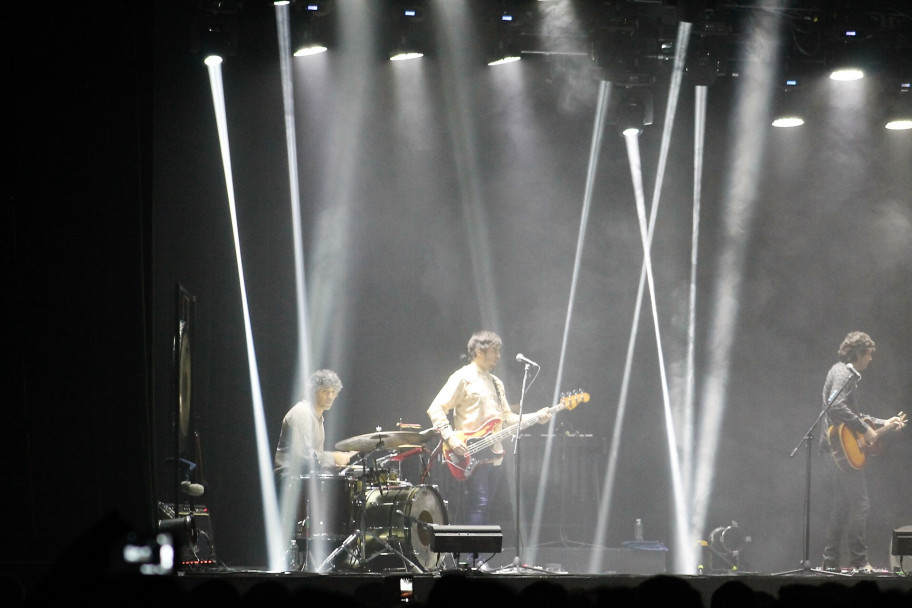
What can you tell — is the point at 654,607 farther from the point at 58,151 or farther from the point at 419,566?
the point at 419,566

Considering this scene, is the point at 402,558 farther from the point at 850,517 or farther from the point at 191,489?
the point at 850,517

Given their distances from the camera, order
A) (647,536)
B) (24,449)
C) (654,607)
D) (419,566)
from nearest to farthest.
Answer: (654,607) → (24,449) → (419,566) → (647,536)

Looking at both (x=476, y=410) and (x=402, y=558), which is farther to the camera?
(x=476, y=410)

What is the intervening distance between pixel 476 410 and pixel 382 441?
1.21 m

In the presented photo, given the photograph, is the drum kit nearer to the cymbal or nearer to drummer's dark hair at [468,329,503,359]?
the cymbal

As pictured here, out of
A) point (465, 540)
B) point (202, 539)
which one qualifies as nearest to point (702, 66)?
point (465, 540)

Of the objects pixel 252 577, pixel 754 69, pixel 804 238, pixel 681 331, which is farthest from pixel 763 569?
pixel 252 577

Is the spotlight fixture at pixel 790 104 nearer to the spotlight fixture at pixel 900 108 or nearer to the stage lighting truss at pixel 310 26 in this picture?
the spotlight fixture at pixel 900 108

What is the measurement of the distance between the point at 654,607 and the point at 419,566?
183 inches

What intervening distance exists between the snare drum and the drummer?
0.19 m

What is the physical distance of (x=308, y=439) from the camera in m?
7.53

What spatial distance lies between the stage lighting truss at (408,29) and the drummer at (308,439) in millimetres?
2606

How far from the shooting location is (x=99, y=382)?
14.9 feet

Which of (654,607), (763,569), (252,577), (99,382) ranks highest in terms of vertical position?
(99,382)
